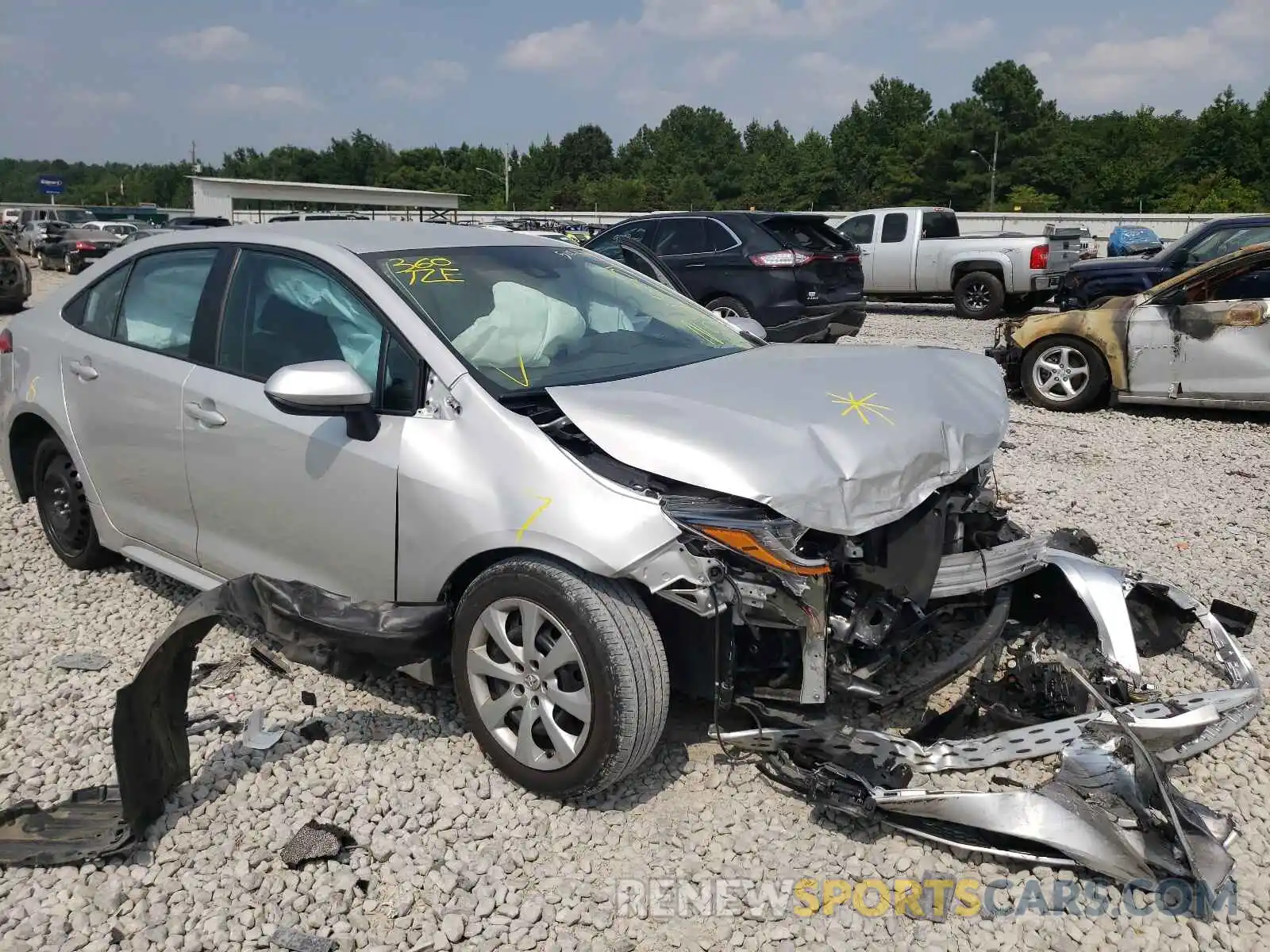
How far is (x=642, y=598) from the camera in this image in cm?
301

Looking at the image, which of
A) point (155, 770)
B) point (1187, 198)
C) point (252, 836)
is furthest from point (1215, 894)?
point (1187, 198)

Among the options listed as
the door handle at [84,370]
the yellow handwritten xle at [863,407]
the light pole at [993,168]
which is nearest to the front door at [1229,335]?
the yellow handwritten xle at [863,407]

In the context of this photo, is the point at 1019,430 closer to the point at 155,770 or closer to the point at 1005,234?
the point at 155,770

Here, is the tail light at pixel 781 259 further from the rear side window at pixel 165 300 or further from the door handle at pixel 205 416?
the door handle at pixel 205 416

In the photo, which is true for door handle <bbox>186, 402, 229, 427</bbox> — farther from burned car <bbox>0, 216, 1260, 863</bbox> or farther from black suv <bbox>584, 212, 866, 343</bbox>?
black suv <bbox>584, 212, 866, 343</bbox>

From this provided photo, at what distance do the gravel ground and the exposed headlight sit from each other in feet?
2.85

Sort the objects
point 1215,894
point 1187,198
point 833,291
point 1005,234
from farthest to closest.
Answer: point 1187,198 → point 1005,234 → point 833,291 → point 1215,894

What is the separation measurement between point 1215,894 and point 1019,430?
20.4 feet

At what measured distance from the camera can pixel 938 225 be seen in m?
17.2

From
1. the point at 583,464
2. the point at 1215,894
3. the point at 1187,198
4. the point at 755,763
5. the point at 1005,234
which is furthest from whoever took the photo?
the point at 1187,198

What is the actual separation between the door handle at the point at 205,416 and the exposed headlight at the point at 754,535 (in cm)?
191

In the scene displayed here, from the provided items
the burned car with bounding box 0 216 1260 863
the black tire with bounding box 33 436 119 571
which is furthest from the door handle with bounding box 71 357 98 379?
the black tire with bounding box 33 436 119 571

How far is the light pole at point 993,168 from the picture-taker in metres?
66.6

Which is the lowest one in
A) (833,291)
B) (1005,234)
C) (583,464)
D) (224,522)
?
(224,522)
